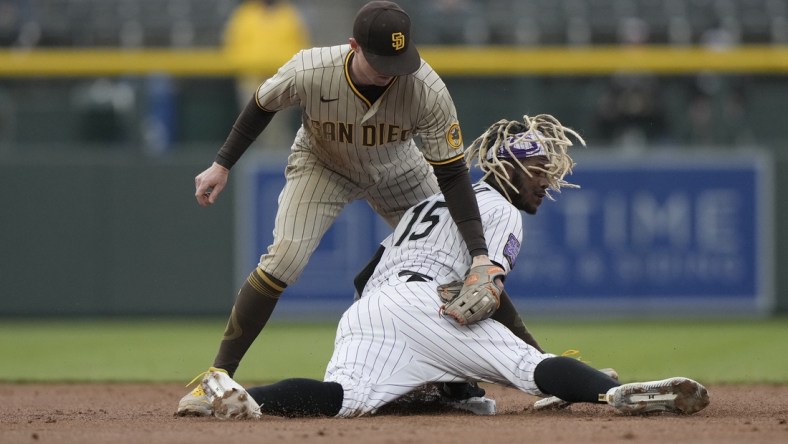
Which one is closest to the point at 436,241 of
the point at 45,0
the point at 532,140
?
the point at 532,140

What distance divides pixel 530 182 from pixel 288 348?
392 centimetres

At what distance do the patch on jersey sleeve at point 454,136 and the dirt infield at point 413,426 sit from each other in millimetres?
1001

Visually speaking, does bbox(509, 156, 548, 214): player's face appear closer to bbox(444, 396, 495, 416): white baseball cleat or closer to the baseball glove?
the baseball glove

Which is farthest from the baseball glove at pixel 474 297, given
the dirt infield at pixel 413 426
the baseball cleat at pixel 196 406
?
the baseball cleat at pixel 196 406

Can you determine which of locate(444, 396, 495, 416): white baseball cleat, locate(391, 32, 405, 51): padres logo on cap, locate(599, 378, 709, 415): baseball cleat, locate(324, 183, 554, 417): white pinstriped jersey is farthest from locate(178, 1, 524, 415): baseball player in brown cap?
locate(599, 378, 709, 415): baseball cleat

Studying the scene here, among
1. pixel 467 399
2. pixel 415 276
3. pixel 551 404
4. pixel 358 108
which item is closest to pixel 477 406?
pixel 467 399

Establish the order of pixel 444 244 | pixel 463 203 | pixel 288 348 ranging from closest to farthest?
pixel 463 203, pixel 444 244, pixel 288 348

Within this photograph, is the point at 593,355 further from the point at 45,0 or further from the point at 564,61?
the point at 45,0

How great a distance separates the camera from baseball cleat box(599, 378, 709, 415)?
13.7ft

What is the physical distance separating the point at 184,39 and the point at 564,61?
3.55 meters

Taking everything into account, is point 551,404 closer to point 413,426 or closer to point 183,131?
point 413,426

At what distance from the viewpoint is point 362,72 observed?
14.8ft

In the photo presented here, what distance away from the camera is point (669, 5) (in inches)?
464

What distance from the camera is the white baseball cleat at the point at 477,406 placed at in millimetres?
4695
